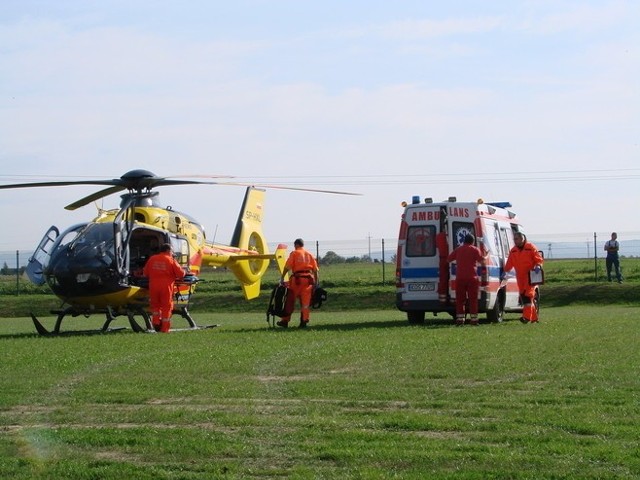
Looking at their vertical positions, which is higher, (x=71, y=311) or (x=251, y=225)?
(x=251, y=225)

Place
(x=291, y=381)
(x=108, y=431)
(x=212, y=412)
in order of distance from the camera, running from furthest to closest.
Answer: (x=291, y=381), (x=212, y=412), (x=108, y=431)

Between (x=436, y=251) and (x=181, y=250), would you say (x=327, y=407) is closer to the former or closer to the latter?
(x=436, y=251)

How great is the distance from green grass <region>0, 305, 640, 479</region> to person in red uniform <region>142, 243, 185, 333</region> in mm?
4447

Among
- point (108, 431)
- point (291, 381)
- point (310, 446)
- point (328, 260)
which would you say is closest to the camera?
point (310, 446)

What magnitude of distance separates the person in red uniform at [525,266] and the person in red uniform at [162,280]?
22.4 feet

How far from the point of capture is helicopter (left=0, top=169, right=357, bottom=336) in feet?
70.5

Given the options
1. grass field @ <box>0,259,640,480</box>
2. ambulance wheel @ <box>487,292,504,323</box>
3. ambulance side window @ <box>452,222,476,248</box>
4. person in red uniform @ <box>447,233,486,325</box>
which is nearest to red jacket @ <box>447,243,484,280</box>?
person in red uniform @ <box>447,233,486,325</box>

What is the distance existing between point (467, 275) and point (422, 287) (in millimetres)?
1308

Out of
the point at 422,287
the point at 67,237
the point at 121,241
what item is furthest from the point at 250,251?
the point at 67,237

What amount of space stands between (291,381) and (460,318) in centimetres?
997

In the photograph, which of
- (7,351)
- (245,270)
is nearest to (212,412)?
(7,351)

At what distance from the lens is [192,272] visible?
2520 cm

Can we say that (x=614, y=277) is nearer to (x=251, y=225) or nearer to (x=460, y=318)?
(x=251, y=225)

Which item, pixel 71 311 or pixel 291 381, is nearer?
pixel 291 381
